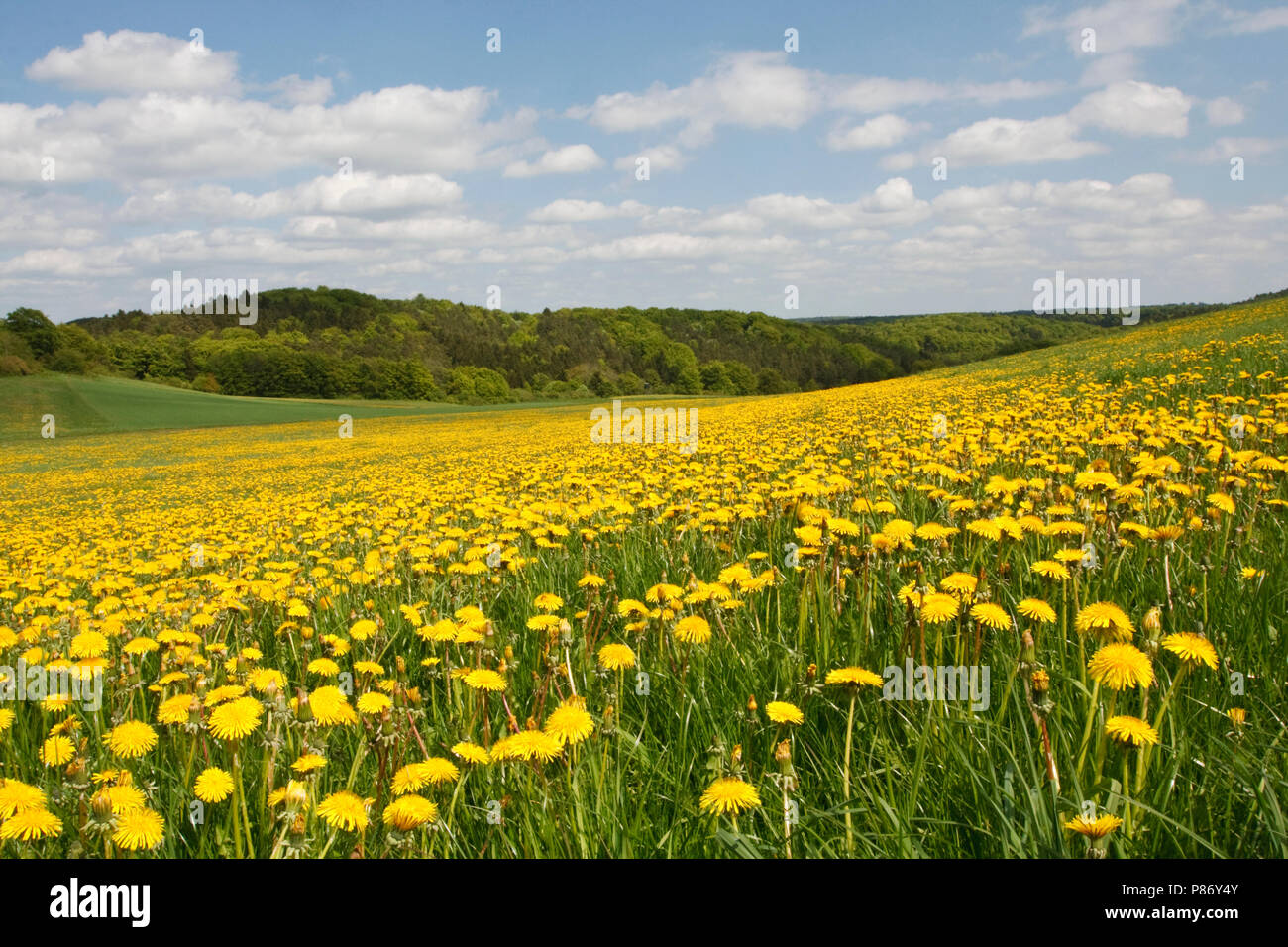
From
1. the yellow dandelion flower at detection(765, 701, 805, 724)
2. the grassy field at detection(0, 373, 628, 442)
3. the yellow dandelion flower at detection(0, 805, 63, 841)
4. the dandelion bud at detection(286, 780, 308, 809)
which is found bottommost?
the yellow dandelion flower at detection(0, 805, 63, 841)

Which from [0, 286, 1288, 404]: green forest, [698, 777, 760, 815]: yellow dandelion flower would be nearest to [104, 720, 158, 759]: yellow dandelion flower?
[698, 777, 760, 815]: yellow dandelion flower

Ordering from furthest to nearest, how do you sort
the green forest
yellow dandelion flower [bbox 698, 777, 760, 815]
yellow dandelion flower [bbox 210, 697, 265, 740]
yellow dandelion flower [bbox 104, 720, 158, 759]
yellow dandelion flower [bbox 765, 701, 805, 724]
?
the green forest, yellow dandelion flower [bbox 104, 720, 158, 759], yellow dandelion flower [bbox 210, 697, 265, 740], yellow dandelion flower [bbox 765, 701, 805, 724], yellow dandelion flower [bbox 698, 777, 760, 815]

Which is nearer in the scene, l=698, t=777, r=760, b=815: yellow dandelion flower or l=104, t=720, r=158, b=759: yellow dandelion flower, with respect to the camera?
l=698, t=777, r=760, b=815: yellow dandelion flower

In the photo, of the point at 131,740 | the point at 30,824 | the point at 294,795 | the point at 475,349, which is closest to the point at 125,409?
the point at 475,349

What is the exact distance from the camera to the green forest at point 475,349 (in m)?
85.7

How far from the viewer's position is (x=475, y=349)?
10562cm

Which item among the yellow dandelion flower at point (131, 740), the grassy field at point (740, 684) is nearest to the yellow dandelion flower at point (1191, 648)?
the grassy field at point (740, 684)

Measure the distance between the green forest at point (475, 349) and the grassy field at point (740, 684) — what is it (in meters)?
83.5

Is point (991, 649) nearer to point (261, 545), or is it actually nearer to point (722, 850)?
point (722, 850)

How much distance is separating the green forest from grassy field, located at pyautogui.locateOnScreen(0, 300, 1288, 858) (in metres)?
83.5

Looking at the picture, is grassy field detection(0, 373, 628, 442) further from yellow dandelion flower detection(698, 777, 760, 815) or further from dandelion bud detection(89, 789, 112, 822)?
yellow dandelion flower detection(698, 777, 760, 815)

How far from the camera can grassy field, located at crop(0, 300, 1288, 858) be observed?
1704 millimetres
